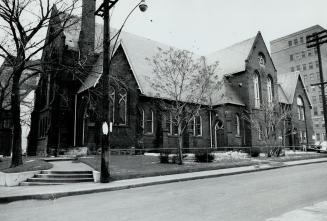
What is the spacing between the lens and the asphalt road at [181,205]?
741cm

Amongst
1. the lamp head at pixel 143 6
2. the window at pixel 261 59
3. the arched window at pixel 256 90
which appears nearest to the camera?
the lamp head at pixel 143 6

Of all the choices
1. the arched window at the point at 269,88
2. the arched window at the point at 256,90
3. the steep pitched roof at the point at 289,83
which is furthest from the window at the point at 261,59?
the steep pitched roof at the point at 289,83

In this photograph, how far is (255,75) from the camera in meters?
38.4

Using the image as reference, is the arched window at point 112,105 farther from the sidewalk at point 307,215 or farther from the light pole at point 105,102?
the sidewalk at point 307,215

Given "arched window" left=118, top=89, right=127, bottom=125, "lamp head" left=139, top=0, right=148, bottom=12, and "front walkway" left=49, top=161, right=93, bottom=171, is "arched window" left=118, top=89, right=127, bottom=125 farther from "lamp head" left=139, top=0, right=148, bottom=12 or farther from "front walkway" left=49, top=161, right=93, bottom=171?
"lamp head" left=139, top=0, right=148, bottom=12

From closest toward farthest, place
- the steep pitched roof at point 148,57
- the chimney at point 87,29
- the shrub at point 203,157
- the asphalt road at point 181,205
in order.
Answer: the asphalt road at point 181,205 → the shrub at point 203,157 → the steep pitched roof at point 148,57 → the chimney at point 87,29

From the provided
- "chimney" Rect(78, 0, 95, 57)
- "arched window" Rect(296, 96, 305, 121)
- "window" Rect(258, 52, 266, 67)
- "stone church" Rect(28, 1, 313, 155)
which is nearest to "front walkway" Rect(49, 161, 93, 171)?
"stone church" Rect(28, 1, 313, 155)

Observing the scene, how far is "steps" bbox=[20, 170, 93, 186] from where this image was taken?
1454 centimetres

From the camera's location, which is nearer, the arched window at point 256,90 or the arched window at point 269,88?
the arched window at point 256,90

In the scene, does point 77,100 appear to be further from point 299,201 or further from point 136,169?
point 299,201

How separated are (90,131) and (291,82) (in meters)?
35.8

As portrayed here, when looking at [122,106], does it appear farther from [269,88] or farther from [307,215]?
[269,88]

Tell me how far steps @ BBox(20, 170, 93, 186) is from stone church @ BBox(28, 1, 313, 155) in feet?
19.0

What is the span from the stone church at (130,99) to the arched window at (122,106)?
0.30 ft
